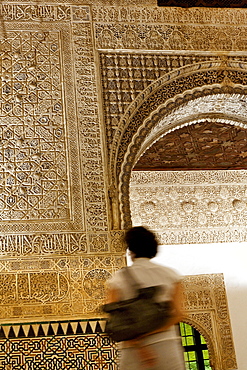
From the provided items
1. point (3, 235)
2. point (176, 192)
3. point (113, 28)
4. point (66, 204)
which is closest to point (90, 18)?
point (113, 28)

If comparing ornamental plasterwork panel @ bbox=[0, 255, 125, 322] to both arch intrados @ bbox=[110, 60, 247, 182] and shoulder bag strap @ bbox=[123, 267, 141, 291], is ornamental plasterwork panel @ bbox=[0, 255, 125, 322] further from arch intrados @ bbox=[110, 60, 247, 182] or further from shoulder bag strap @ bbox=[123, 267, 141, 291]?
shoulder bag strap @ bbox=[123, 267, 141, 291]

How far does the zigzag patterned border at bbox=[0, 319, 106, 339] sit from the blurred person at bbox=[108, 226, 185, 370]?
1.54 metres

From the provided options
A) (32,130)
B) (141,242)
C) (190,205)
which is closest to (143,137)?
(32,130)

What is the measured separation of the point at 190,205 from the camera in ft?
27.1

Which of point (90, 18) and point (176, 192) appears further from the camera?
point (176, 192)

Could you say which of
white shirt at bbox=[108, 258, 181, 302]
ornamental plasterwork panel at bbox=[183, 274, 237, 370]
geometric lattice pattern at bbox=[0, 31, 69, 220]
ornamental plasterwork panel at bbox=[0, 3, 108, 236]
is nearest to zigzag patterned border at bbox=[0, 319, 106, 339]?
ornamental plasterwork panel at bbox=[0, 3, 108, 236]

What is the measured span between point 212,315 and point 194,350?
0.84m

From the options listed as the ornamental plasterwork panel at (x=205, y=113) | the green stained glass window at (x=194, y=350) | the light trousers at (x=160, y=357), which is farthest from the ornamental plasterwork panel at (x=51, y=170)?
the green stained glass window at (x=194, y=350)

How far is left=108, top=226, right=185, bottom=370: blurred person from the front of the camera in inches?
102

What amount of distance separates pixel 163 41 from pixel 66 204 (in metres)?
1.63

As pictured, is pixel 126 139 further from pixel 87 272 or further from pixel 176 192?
pixel 176 192

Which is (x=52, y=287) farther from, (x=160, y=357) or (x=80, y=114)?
(x=160, y=357)

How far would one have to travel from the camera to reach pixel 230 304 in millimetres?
7926

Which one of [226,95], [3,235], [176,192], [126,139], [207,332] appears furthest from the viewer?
[176,192]
